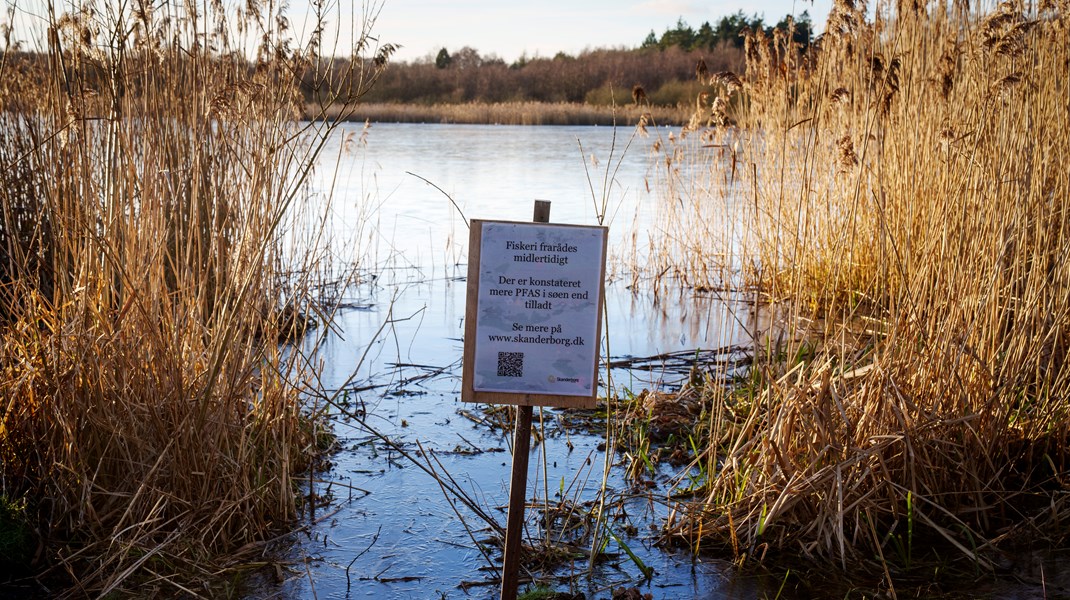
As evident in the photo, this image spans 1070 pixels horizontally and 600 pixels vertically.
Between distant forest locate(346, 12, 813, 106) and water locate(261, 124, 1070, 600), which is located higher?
distant forest locate(346, 12, 813, 106)

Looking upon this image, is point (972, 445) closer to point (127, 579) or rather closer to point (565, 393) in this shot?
point (565, 393)

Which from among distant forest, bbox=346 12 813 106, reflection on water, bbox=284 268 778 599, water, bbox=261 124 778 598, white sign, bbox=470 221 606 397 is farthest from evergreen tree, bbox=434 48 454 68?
white sign, bbox=470 221 606 397

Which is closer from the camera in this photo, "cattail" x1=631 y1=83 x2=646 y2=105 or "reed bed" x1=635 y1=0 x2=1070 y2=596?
→ "reed bed" x1=635 y1=0 x2=1070 y2=596

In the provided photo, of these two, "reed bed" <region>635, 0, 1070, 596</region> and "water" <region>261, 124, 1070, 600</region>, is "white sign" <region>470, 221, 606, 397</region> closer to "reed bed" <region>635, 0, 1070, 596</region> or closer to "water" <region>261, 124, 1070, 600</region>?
"water" <region>261, 124, 1070, 600</region>

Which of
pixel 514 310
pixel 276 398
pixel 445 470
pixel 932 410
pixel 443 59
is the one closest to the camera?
pixel 514 310

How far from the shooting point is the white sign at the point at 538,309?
2135 mm

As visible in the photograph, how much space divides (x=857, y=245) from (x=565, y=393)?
3.88 meters

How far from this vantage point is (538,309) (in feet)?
7.08

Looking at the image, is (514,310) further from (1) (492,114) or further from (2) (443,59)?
(2) (443,59)

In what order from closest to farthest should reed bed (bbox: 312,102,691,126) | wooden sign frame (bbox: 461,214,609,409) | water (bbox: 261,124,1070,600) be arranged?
wooden sign frame (bbox: 461,214,609,409)
water (bbox: 261,124,1070,600)
reed bed (bbox: 312,102,691,126)

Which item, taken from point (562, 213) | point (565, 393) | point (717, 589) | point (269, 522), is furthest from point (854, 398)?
point (562, 213)

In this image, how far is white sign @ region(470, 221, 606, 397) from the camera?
2.13 m

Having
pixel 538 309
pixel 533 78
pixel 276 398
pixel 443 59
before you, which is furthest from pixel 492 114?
pixel 538 309

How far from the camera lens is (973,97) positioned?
11.9 ft
